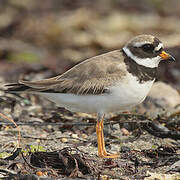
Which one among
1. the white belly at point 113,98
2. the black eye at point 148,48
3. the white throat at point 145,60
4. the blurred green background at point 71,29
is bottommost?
the white belly at point 113,98

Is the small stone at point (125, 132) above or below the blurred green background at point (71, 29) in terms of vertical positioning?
below

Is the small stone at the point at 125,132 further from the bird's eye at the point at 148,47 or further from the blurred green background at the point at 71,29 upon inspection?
the blurred green background at the point at 71,29

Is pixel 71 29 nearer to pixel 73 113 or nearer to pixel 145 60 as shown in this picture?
pixel 73 113

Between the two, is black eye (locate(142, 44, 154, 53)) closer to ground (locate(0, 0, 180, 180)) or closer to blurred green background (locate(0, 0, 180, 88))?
ground (locate(0, 0, 180, 180))

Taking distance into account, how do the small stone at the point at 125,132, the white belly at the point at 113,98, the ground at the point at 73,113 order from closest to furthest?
the ground at the point at 73,113, the white belly at the point at 113,98, the small stone at the point at 125,132

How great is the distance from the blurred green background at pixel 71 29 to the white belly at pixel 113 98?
327 centimetres

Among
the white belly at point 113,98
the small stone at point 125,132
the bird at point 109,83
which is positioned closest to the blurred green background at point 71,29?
the small stone at point 125,132

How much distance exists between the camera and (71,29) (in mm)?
10781

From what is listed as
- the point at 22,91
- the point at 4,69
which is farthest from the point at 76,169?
the point at 4,69

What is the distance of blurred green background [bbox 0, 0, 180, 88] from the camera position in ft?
29.0

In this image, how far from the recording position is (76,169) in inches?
148

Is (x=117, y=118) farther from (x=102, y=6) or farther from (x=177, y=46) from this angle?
(x=102, y=6)

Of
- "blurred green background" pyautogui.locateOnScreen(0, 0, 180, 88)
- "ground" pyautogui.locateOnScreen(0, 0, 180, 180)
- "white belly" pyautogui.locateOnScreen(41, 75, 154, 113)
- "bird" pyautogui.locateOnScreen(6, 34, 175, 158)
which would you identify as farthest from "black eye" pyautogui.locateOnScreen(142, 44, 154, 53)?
"blurred green background" pyautogui.locateOnScreen(0, 0, 180, 88)

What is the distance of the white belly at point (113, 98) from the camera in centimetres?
427
